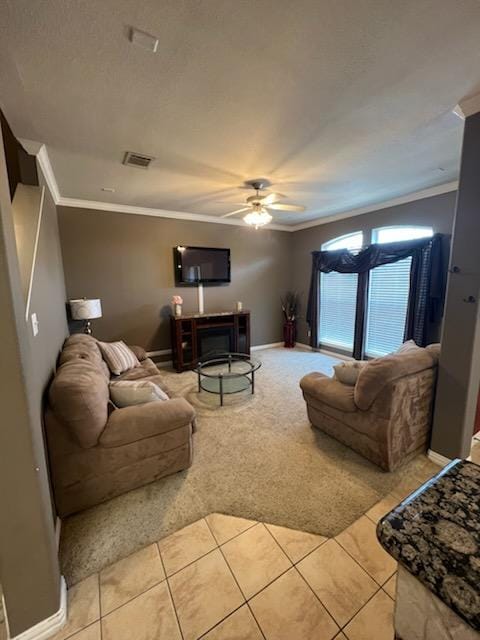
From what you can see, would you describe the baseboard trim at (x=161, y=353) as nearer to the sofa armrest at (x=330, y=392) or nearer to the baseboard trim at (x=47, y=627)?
the sofa armrest at (x=330, y=392)

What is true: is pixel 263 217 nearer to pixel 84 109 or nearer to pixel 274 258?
pixel 84 109

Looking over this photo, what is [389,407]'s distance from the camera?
197cm

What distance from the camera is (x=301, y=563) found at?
1.46 meters

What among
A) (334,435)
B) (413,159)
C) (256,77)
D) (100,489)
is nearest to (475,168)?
(413,159)

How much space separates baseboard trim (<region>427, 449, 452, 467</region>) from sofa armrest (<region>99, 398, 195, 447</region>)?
2019mm

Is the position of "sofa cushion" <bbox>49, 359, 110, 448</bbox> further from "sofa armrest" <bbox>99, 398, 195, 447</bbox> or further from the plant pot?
the plant pot

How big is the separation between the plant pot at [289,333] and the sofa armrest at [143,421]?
408cm

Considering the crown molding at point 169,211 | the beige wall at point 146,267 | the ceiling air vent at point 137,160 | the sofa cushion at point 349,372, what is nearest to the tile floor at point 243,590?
the sofa cushion at point 349,372

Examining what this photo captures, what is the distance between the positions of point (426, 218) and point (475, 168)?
2105 millimetres

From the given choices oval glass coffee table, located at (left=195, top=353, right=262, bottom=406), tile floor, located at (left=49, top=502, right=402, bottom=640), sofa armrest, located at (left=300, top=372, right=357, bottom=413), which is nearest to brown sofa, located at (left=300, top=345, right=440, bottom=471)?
sofa armrest, located at (left=300, top=372, right=357, bottom=413)

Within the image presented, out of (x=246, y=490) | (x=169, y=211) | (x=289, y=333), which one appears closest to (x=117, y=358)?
(x=246, y=490)

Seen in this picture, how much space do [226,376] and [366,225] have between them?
136 inches

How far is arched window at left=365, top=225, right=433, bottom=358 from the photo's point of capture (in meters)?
4.02

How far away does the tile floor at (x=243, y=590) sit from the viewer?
120cm
